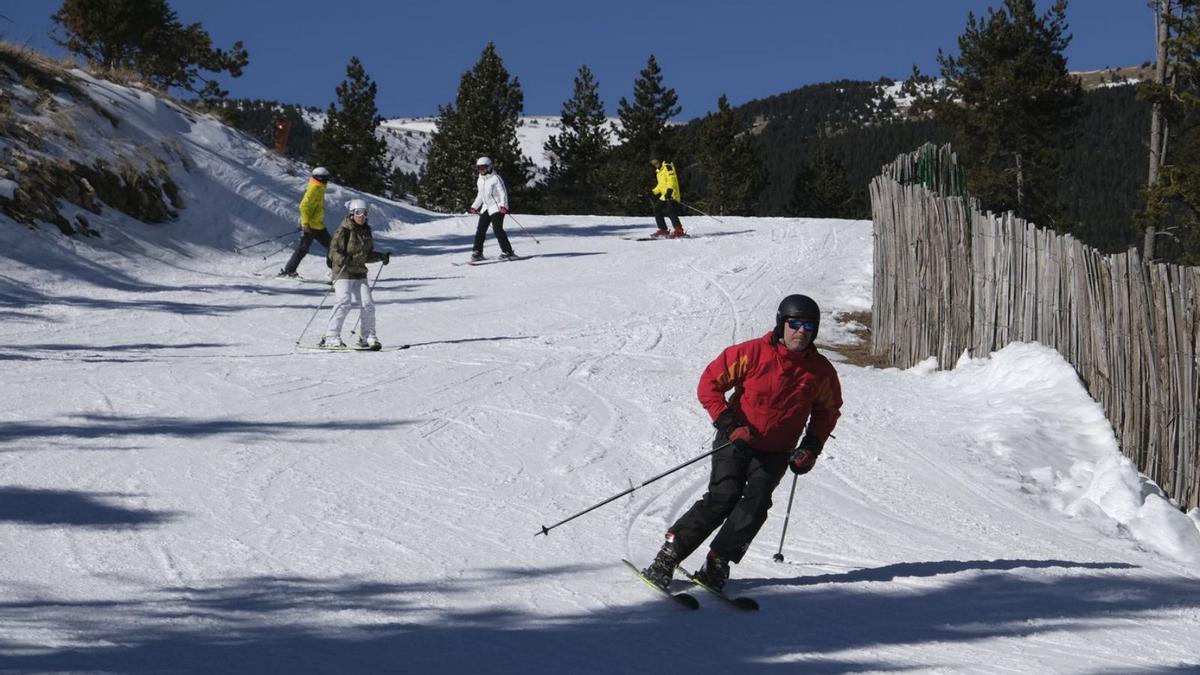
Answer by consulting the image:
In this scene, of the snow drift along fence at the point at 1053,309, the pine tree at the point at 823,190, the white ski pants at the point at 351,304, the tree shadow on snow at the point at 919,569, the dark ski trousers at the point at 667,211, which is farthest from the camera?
the pine tree at the point at 823,190

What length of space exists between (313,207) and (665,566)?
11.5 m

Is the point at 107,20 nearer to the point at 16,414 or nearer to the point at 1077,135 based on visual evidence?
the point at 16,414

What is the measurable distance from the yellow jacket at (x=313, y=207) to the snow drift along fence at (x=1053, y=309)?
7426 mm

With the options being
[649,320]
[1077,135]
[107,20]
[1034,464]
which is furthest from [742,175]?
[1034,464]

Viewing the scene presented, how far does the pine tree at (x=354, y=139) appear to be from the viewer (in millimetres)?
47531

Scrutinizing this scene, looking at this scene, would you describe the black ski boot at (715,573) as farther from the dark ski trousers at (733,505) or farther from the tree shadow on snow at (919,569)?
the tree shadow on snow at (919,569)

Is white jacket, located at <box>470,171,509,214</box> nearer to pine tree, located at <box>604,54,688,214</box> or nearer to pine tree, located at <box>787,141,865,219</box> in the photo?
pine tree, located at <box>604,54,688,214</box>

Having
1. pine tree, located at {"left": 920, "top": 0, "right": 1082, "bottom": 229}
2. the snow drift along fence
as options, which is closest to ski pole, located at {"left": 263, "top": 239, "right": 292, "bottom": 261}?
the snow drift along fence

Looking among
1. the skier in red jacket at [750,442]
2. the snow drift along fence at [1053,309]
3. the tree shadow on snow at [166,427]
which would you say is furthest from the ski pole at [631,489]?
the snow drift along fence at [1053,309]

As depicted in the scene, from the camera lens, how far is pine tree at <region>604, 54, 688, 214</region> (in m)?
53.2

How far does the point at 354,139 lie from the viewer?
48.0m

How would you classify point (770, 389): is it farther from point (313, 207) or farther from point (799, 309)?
point (313, 207)

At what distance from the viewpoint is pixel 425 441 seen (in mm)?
7637

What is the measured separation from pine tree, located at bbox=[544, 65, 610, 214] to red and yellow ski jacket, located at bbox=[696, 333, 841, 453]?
2108 inches
